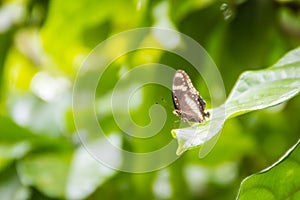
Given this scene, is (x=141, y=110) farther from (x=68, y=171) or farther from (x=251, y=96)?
(x=251, y=96)

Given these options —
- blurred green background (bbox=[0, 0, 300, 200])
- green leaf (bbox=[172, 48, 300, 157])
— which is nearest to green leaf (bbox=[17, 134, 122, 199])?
blurred green background (bbox=[0, 0, 300, 200])

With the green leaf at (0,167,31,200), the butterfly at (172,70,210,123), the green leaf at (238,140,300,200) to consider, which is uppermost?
the butterfly at (172,70,210,123)

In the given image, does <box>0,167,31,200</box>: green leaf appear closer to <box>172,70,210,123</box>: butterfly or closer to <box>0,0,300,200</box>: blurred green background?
<box>0,0,300,200</box>: blurred green background

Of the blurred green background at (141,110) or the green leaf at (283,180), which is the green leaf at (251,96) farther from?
the blurred green background at (141,110)

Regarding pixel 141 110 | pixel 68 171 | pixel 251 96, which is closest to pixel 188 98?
pixel 251 96

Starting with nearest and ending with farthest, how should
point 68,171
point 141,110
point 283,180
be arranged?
1. point 283,180
2. point 141,110
3. point 68,171

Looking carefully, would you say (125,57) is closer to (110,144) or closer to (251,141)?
(110,144)
